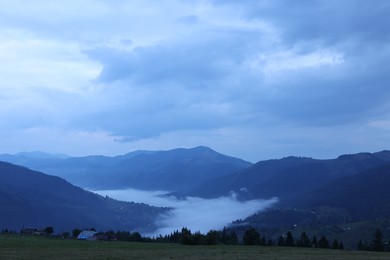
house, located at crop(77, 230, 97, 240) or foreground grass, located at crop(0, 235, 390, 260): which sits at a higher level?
house, located at crop(77, 230, 97, 240)

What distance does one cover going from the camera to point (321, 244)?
10006cm

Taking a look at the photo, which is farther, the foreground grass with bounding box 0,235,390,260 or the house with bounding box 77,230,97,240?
the house with bounding box 77,230,97,240

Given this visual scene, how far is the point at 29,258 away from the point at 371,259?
98.3 ft

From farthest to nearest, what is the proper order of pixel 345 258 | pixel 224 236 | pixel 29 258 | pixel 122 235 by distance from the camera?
pixel 122 235, pixel 224 236, pixel 345 258, pixel 29 258

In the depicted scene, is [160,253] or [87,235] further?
[87,235]

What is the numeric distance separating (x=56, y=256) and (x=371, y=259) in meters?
28.3

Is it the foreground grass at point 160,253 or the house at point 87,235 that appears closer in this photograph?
the foreground grass at point 160,253

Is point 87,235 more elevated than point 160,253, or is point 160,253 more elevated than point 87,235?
point 87,235

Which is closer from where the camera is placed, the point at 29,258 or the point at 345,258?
the point at 29,258

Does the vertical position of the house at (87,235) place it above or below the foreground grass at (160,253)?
above

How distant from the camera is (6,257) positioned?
1673 inches

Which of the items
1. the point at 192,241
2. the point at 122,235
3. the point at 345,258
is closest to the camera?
the point at 345,258

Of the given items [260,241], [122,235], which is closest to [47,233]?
[122,235]

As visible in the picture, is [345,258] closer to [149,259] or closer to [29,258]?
[149,259]
